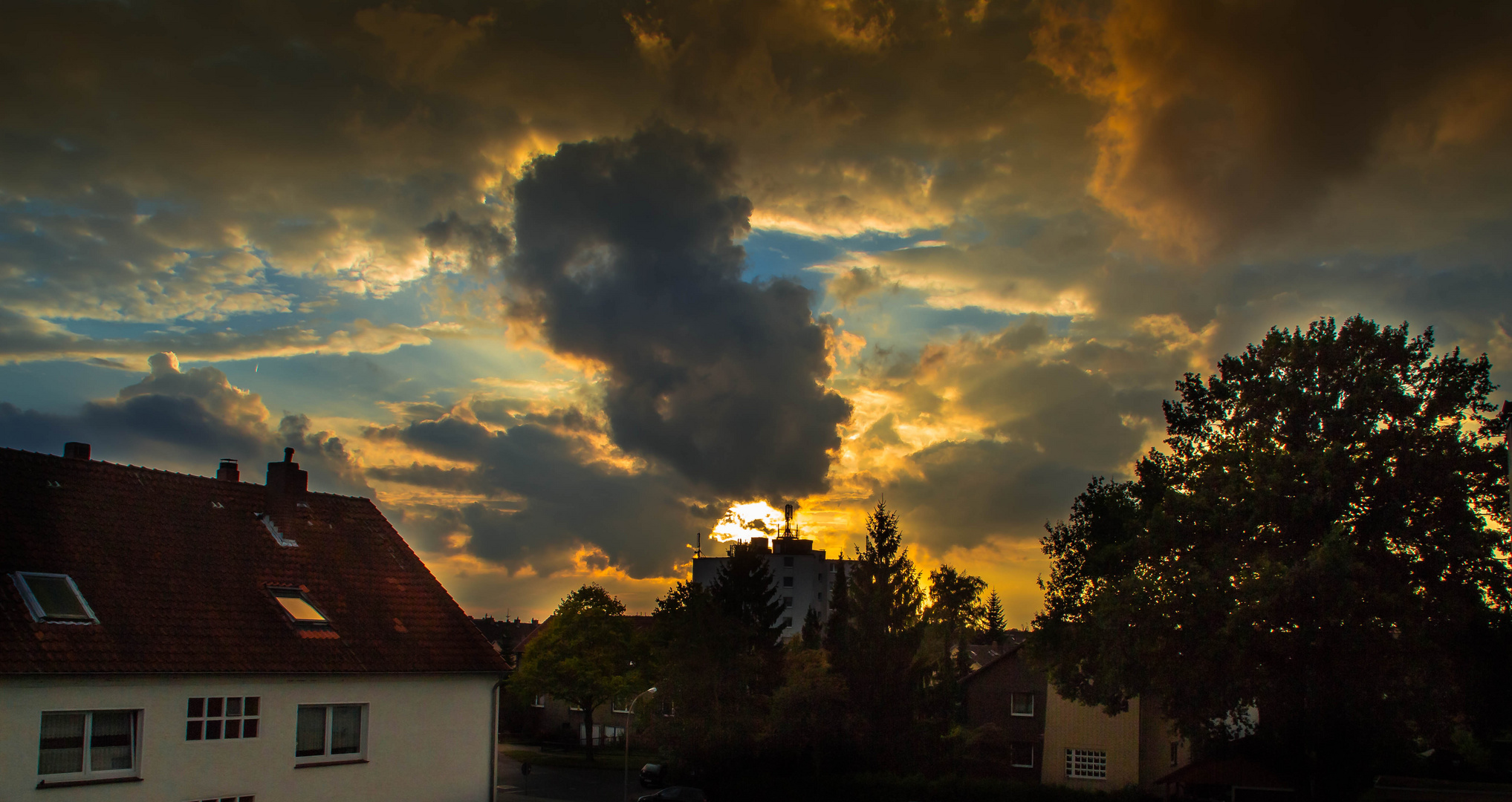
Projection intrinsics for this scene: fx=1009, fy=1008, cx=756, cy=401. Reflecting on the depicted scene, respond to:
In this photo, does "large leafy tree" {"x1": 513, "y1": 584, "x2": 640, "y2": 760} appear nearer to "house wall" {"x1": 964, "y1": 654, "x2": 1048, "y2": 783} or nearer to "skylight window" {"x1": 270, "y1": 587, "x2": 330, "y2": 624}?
"house wall" {"x1": 964, "y1": 654, "x2": 1048, "y2": 783}

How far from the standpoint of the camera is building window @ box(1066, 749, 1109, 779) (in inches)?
2046

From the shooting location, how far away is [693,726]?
136ft

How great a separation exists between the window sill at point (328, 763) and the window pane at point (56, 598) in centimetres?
572

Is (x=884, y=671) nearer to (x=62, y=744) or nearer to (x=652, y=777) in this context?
(x=652, y=777)

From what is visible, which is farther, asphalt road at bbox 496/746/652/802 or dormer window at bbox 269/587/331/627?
asphalt road at bbox 496/746/652/802

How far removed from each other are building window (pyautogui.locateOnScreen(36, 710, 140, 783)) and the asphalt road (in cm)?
2516

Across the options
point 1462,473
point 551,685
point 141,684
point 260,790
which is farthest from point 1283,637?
point 551,685

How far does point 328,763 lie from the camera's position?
24125 mm

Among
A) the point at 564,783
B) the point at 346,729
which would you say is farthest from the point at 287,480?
the point at 564,783

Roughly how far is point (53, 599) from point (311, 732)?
6286 millimetres

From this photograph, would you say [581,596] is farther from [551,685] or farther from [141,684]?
[141,684]

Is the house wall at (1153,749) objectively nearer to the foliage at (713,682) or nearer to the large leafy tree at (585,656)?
the foliage at (713,682)

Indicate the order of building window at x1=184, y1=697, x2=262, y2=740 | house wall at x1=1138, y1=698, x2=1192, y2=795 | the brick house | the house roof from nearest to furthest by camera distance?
the brick house → the house roof → building window at x1=184, y1=697, x2=262, y2=740 → house wall at x1=1138, y1=698, x2=1192, y2=795

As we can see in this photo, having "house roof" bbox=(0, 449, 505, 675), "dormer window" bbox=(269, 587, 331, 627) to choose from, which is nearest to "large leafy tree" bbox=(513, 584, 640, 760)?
"house roof" bbox=(0, 449, 505, 675)
